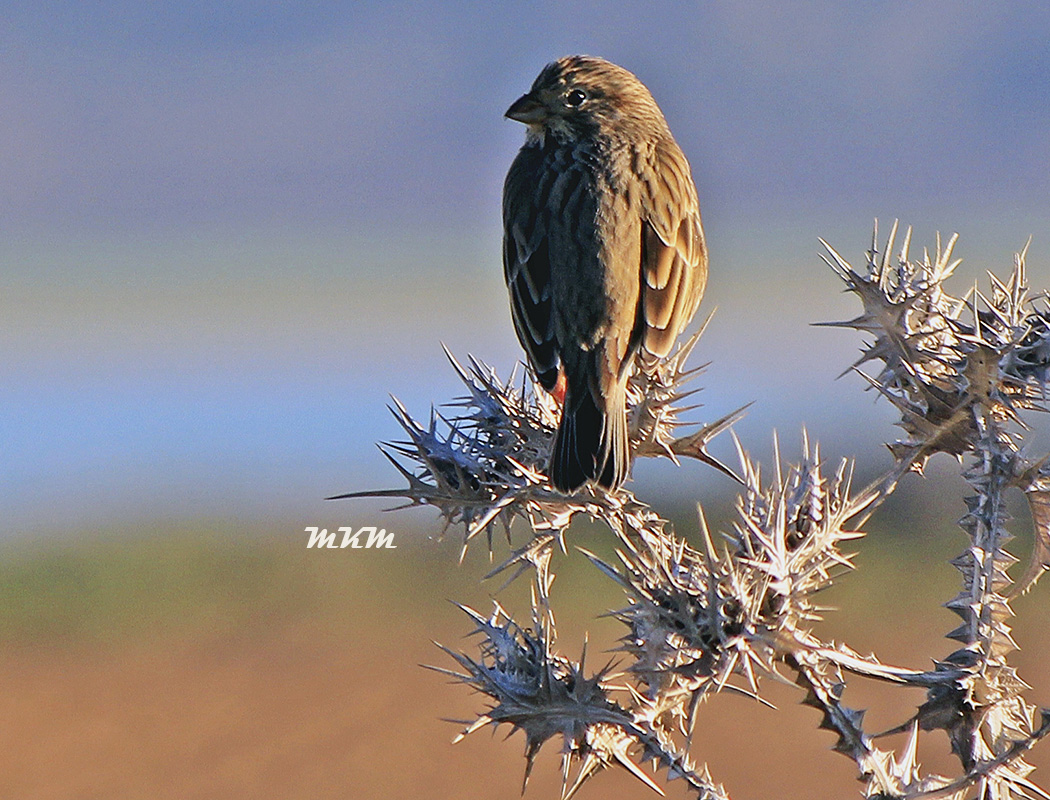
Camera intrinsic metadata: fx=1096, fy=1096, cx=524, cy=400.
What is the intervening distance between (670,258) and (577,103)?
93 cm

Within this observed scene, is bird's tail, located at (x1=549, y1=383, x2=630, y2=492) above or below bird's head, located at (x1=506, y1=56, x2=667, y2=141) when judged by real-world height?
below

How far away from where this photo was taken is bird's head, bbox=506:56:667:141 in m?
4.52

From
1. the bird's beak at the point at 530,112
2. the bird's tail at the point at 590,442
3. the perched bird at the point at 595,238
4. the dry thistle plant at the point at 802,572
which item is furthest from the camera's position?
the bird's beak at the point at 530,112

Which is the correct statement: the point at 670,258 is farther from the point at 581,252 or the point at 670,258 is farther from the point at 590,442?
the point at 590,442

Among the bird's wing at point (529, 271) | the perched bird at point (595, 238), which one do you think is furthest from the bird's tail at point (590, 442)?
the bird's wing at point (529, 271)

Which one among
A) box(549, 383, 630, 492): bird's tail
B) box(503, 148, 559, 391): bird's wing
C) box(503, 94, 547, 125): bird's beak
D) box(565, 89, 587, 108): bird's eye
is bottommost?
box(549, 383, 630, 492): bird's tail

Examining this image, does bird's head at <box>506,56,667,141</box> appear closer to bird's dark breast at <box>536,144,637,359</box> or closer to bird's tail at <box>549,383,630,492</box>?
bird's dark breast at <box>536,144,637,359</box>

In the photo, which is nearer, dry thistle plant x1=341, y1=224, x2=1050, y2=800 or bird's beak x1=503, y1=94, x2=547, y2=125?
dry thistle plant x1=341, y1=224, x2=1050, y2=800

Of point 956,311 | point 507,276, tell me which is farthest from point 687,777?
point 507,276

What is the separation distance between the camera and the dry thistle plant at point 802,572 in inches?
84.0

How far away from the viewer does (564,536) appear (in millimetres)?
2688

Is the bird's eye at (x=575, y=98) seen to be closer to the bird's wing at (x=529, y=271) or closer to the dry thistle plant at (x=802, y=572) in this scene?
the bird's wing at (x=529, y=271)

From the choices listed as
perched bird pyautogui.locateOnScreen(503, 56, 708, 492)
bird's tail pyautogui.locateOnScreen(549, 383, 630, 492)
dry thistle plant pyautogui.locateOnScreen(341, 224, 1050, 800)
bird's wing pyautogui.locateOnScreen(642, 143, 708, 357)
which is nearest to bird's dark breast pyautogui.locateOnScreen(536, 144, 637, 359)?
perched bird pyautogui.locateOnScreen(503, 56, 708, 492)

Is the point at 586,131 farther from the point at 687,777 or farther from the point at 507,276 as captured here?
the point at 687,777
